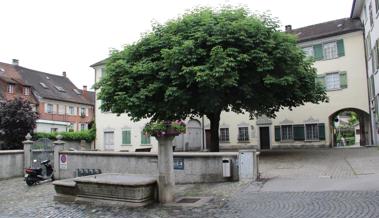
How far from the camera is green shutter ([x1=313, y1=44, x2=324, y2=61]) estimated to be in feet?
113

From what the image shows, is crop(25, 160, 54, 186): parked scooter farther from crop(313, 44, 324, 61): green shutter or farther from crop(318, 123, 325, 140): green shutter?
crop(313, 44, 324, 61): green shutter

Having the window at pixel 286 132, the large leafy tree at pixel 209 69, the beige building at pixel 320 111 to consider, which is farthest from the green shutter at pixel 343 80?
the large leafy tree at pixel 209 69

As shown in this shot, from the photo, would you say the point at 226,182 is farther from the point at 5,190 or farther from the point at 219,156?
the point at 5,190

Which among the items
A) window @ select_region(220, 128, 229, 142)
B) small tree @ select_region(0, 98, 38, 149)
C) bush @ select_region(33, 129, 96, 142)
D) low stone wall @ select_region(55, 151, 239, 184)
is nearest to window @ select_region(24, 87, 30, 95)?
bush @ select_region(33, 129, 96, 142)

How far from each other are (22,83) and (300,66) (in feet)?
148

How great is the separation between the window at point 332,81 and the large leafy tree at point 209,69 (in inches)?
390

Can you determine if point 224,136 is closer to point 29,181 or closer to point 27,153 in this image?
point 27,153

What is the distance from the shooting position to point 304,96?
24547 millimetres

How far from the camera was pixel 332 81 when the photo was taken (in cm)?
3391

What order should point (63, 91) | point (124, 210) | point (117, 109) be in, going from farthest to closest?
point (63, 91) → point (117, 109) → point (124, 210)

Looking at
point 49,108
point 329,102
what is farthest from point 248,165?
point 49,108

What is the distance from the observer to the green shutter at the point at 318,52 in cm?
3447

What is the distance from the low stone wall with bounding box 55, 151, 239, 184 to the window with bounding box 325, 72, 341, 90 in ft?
69.8

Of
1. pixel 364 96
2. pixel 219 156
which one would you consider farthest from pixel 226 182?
pixel 364 96
